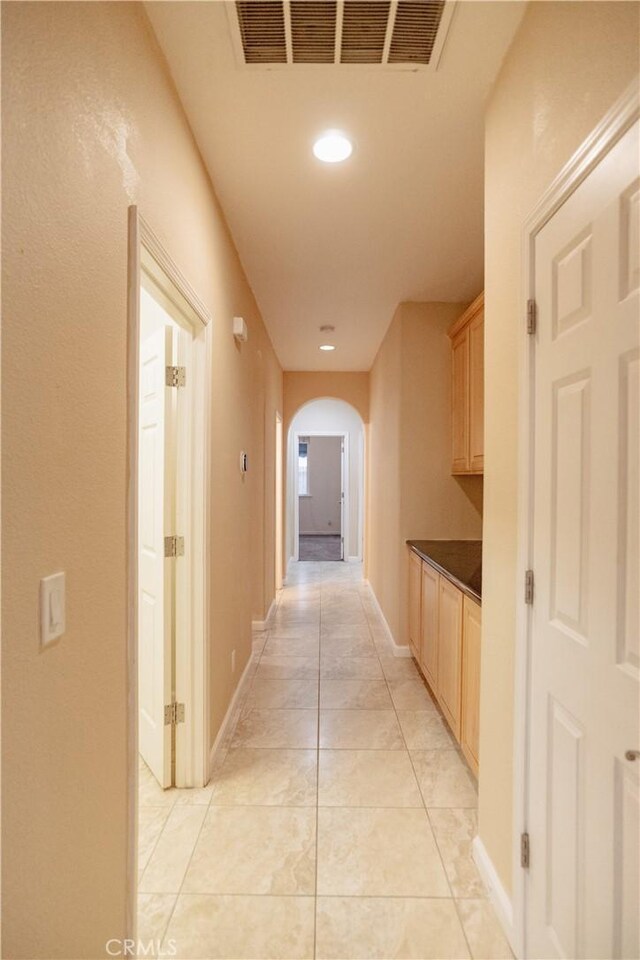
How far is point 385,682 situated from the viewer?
124 inches

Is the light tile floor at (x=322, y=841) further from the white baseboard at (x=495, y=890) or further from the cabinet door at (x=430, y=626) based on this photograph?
the cabinet door at (x=430, y=626)

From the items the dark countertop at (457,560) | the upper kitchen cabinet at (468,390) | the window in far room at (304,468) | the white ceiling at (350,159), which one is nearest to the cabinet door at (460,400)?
the upper kitchen cabinet at (468,390)

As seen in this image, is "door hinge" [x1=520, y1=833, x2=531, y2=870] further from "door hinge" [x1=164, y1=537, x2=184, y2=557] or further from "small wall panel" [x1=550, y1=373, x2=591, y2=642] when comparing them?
"door hinge" [x1=164, y1=537, x2=184, y2=557]

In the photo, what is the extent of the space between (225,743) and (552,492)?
2133 millimetres

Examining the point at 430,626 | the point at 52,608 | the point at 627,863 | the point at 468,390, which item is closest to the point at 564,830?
the point at 627,863

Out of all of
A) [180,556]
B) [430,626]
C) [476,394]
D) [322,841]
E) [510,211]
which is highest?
[510,211]

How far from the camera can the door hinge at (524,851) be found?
1271 millimetres

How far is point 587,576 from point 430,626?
2008 mm

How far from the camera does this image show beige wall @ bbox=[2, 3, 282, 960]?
2.40 feet

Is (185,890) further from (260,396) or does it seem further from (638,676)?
(260,396)

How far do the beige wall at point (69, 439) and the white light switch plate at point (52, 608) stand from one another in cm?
2

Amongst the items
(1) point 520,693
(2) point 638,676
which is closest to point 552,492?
(2) point 638,676

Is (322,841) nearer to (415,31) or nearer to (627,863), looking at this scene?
(627,863)

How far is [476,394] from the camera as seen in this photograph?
301 centimetres
